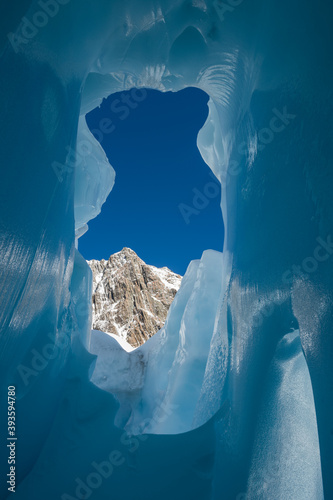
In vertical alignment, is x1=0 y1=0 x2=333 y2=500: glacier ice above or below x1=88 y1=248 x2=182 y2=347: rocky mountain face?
below

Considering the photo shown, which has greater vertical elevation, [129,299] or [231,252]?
[129,299]

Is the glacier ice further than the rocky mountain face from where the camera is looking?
No

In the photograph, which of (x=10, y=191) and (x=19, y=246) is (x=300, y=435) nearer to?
(x=19, y=246)

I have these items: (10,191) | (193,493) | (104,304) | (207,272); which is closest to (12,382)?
(10,191)

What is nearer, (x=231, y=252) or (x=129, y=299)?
(x=231, y=252)

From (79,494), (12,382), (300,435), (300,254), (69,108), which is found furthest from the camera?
(69,108)
